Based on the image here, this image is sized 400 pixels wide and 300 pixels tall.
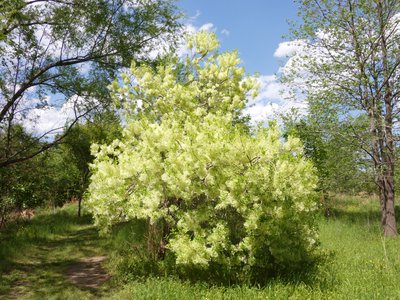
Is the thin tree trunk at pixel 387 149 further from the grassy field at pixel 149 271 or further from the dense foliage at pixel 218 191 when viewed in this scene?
the dense foliage at pixel 218 191

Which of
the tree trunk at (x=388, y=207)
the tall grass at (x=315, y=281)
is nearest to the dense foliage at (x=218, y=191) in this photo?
the tall grass at (x=315, y=281)

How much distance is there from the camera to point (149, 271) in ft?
26.9

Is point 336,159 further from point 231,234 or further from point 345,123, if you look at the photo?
point 231,234

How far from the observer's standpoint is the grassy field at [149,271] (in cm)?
619

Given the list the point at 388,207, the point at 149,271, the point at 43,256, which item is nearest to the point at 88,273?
the point at 149,271

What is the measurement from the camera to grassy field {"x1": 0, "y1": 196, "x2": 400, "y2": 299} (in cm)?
619

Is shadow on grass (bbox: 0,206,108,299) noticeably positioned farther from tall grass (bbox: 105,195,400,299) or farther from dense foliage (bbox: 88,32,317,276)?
dense foliage (bbox: 88,32,317,276)

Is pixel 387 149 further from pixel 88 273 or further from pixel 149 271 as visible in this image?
pixel 88 273

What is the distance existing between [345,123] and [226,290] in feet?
26.9

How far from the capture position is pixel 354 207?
2122 cm

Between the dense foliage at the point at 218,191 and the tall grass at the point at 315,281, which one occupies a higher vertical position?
the dense foliage at the point at 218,191

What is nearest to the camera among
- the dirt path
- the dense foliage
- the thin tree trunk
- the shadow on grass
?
the dense foliage

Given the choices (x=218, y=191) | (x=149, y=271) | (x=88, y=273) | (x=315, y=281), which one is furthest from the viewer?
(x=88, y=273)

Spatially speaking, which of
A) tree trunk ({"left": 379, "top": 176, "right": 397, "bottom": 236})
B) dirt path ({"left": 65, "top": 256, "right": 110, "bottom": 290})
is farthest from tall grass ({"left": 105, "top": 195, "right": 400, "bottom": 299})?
tree trunk ({"left": 379, "top": 176, "right": 397, "bottom": 236})
